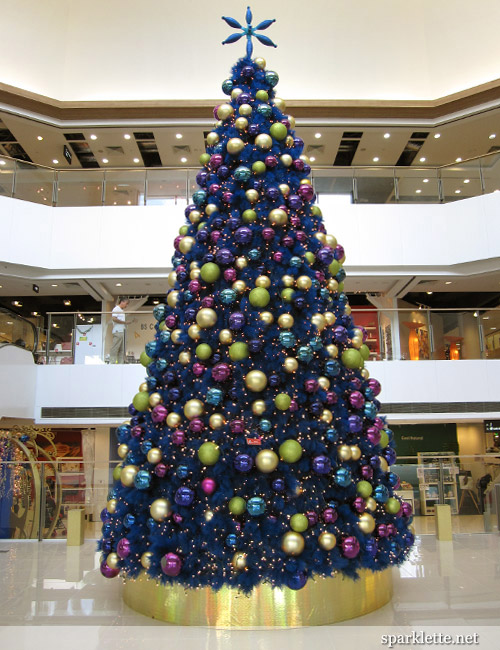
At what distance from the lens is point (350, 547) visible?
299 cm

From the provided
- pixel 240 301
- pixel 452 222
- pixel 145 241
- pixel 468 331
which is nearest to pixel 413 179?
pixel 452 222

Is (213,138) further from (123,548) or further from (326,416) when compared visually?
(123,548)

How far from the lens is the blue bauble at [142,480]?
3.15 m

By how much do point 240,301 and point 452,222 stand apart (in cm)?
914

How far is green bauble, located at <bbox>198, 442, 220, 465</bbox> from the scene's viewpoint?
3.00 m

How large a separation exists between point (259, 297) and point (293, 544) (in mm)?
1449

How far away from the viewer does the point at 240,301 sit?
10.9 feet

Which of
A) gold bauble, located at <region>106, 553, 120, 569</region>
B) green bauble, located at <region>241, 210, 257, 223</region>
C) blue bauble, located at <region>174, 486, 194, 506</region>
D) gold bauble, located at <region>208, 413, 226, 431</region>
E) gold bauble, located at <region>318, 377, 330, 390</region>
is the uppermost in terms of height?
green bauble, located at <region>241, 210, 257, 223</region>

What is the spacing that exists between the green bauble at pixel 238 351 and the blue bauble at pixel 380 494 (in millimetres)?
1280

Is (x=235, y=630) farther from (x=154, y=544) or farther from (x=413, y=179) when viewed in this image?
(x=413, y=179)

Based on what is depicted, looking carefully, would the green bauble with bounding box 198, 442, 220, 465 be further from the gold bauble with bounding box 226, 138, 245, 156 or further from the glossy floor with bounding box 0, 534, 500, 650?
the gold bauble with bounding box 226, 138, 245, 156

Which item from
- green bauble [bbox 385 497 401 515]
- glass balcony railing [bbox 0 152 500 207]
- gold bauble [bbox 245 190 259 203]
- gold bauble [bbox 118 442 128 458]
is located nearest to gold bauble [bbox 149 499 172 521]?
gold bauble [bbox 118 442 128 458]

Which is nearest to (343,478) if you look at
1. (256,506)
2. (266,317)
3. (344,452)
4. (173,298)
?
(344,452)

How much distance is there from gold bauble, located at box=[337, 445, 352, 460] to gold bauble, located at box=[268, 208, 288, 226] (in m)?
1.51
